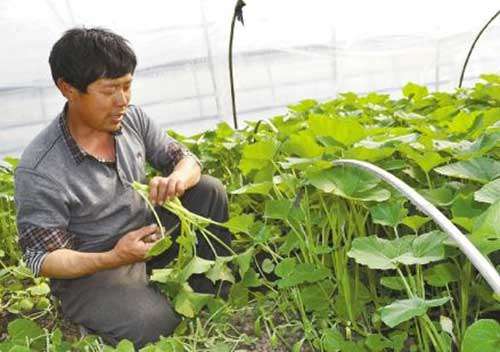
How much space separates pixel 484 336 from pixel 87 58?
3.34 ft

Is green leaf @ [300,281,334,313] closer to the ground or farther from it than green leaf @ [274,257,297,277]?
closer to the ground

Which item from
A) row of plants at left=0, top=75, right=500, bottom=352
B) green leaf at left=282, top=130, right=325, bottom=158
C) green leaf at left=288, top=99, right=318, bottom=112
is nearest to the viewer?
row of plants at left=0, top=75, right=500, bottom=352

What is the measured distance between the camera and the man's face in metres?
1.42

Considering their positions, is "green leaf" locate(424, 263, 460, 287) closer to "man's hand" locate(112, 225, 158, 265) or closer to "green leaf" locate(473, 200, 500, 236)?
"green leaf" locate(473, 200, 500, 236)

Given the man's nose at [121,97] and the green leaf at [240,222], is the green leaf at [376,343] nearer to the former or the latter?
the green leaf at [240,222]

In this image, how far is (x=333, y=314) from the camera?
1288 mm

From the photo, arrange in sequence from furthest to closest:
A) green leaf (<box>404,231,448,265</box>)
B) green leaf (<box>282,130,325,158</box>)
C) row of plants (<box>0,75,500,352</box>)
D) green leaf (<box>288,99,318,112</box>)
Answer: green leaf (<box>288,99,318,112</box>)
green leaf (<box>282,130,325,158</box>)
row of plants (<box>0,75,500,352</box>)
green leaf (<box>404,231,448,265</box>)

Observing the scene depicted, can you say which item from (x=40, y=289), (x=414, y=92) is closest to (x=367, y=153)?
(x=40, y=289)

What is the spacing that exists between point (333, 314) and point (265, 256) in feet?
1.39

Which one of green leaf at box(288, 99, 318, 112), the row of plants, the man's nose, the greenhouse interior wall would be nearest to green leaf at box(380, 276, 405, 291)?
the row of plants

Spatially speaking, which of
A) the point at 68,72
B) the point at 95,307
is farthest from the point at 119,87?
the point at 95,307

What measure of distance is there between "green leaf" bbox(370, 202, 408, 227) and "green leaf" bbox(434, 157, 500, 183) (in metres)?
0.10

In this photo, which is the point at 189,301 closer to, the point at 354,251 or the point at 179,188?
the point at 179,188

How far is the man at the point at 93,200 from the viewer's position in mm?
1394
